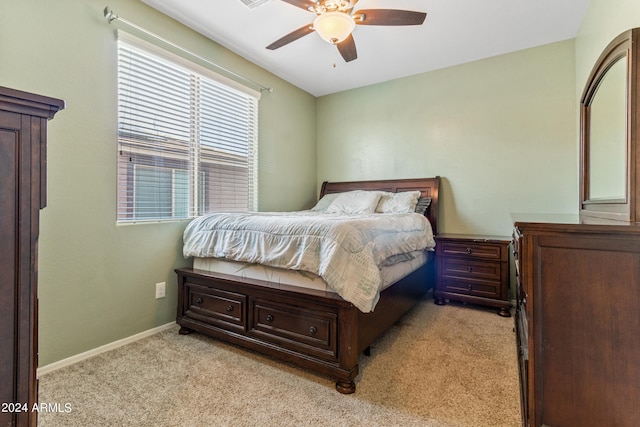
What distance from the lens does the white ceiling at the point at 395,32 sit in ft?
7.94

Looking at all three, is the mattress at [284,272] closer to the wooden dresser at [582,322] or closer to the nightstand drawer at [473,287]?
the nightstand drawer at [473,287]

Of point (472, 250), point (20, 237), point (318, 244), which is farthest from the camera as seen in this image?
point (472, 250)

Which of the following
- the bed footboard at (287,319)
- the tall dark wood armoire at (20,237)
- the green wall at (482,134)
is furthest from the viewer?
the green wall at (482,134)

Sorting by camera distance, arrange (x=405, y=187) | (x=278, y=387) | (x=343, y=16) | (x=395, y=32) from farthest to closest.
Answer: (x=405, y=187)
(x=395, y=32)
(x=343, y=16)
(x=278, y=387)

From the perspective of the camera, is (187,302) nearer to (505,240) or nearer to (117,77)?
(117,77)

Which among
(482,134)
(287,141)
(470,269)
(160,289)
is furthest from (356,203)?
(160,289)

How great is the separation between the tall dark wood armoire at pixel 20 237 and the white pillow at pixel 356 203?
2873 mm

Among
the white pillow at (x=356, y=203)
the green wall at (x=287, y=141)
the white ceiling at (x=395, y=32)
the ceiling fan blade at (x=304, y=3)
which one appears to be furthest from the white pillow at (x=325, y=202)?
the ceiling fan blade at (x=304, y=3)

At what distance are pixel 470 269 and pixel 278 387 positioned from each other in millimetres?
2165

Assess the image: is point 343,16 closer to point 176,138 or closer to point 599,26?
point 176,138

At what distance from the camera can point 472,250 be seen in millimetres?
2914

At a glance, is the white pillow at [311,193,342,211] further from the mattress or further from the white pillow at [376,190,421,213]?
the mattress

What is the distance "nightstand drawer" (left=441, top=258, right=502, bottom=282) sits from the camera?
2822mm

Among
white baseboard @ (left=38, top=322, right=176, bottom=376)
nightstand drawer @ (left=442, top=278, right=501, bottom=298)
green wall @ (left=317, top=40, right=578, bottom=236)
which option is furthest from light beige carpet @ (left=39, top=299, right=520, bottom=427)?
green wall @ (left=317, top=40, right=578, bottom=236)
